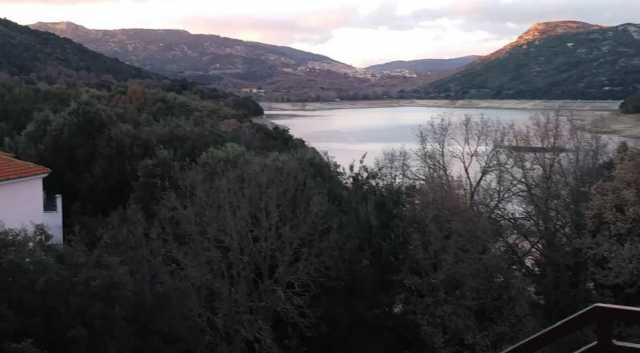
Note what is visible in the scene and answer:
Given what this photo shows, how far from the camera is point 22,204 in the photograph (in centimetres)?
1205

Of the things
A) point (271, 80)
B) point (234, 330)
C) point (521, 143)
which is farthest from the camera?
point (271, 80)

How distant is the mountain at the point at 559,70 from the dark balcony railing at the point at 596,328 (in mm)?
54673

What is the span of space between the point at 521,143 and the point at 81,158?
33.7 ft

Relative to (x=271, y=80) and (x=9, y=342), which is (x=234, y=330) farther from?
(x=271, y=80)

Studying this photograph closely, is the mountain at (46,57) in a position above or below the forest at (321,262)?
above

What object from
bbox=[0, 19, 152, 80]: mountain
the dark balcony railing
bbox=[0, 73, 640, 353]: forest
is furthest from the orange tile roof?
bbox=[0, 19, 152, 80]: mountain

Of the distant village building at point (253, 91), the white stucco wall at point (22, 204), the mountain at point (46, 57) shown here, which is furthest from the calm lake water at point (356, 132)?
the white stucco wall at point (22, 204)

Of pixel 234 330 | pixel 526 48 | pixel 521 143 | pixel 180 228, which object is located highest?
pixel 526 48

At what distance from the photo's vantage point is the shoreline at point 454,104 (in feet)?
161

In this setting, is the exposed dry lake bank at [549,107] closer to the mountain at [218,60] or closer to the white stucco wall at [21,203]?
the mountain at [218,60]

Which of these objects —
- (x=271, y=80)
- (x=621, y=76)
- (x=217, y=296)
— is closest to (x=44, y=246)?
(x=217, y=296)

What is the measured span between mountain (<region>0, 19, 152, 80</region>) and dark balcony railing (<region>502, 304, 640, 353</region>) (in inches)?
1603

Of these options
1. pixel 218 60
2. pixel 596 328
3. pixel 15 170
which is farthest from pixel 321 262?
pixel 218 60

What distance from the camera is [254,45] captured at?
109125mm
